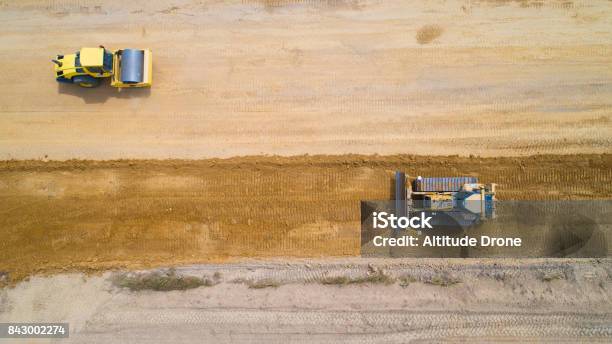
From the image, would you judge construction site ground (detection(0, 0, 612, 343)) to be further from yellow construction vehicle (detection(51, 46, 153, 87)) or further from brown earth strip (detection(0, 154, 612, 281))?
yellow construction vehicle (detection(51, 46, 153, 87))

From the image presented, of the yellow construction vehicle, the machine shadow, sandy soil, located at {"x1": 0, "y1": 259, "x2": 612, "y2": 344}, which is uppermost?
the yellow construction vehicle

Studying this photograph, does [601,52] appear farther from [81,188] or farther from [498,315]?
[81,188]

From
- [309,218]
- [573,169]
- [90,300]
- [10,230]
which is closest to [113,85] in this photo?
[10,230]

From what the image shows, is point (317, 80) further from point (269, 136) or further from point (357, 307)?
point (357, 307)

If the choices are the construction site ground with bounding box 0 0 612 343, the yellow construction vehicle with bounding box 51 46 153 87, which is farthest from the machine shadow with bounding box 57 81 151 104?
the yellow construction vehicle with bounding box 51 46 153 87
